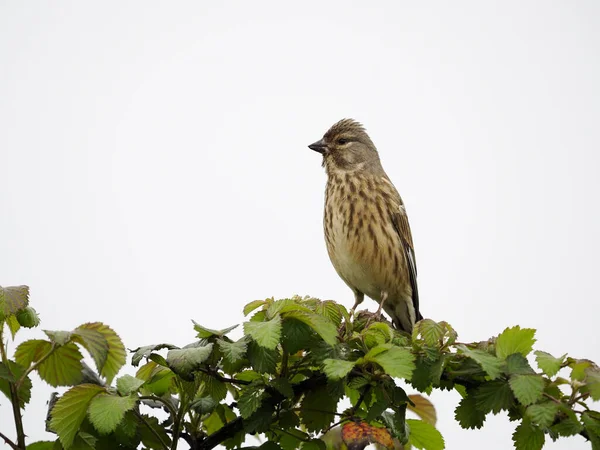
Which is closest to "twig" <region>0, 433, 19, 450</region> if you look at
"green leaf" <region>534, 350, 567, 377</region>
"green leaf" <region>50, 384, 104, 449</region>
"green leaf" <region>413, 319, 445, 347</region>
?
"green leaf" <region>50, 384, 104, 449</region>

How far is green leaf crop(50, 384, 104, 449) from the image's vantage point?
200 cm

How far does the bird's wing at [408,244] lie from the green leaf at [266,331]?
4.19m

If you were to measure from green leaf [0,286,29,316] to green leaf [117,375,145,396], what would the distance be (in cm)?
38

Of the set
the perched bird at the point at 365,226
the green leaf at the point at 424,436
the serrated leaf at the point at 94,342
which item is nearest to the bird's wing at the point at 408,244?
the perched bird at the point at 365,226

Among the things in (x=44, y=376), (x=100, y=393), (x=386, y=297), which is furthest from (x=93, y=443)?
(x=386, y=297)

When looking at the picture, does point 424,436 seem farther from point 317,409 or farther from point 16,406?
point 16,406

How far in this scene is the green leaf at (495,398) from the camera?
83.9 inches

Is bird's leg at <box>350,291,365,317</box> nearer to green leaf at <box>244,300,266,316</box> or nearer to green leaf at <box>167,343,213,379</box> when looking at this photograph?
green leaf at <box>244,300,266,316</box>

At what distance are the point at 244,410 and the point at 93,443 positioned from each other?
0.46 metres

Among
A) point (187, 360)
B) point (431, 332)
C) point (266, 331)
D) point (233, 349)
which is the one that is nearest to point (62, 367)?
point (187, 360)

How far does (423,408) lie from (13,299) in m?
1.64

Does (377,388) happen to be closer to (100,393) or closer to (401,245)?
(100,393)

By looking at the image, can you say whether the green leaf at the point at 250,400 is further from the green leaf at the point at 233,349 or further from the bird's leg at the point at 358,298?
the bird's leg at the point at 358,298

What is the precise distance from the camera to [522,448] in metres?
2.12
